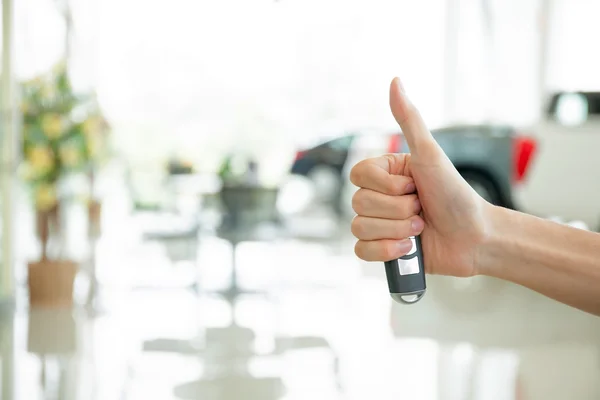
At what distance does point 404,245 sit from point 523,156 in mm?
4849

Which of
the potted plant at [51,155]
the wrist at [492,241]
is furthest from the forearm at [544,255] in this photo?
the potted plant at [51,155]

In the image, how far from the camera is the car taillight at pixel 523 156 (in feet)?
19.0

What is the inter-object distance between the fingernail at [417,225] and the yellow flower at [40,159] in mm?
3283

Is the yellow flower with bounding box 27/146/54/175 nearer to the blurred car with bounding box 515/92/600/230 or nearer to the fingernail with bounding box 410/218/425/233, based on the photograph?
the blurred car with bounding box 515/92/600/230

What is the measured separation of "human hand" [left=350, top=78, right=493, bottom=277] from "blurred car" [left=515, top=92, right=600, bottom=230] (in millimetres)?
4408

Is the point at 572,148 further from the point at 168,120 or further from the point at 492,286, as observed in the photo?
the point at 168,120

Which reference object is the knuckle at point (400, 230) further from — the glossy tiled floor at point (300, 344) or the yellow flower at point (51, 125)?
the yellow flower at point (51, 125)

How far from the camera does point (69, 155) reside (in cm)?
424

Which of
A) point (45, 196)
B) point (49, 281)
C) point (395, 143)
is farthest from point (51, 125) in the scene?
point (395, 143)

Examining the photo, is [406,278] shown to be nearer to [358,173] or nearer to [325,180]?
[358,173]

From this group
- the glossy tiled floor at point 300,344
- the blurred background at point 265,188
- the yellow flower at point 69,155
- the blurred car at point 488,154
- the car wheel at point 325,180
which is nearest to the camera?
the glossy tiled floor at point 300,344

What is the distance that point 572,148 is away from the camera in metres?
5.55

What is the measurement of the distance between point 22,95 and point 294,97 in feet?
23.7

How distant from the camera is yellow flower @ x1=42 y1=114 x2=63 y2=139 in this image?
4.17 meters
